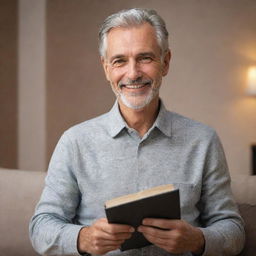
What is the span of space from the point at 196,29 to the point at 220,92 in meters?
0.65

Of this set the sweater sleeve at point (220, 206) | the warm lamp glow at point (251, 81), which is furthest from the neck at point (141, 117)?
the warm lamp glow at point (251, 81)

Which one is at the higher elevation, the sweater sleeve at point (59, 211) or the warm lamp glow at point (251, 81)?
the warm lamp glow at point (251, 81)

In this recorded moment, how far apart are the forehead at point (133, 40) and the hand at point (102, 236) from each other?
1.94 ft

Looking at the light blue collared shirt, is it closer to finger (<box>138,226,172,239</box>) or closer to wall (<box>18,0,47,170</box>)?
finger (<box>138,226,172,239</box>)

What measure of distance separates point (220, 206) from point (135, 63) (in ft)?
1.87

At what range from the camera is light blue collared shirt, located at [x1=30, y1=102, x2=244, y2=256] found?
1603mm

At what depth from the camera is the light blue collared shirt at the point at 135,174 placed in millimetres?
1603

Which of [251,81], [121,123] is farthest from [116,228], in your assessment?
[251,81]

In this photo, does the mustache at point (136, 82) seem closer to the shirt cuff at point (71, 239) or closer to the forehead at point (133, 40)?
the forehead at point (133, 40)

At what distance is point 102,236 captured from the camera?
136cm

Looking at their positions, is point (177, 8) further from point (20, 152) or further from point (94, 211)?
point (94, 211)

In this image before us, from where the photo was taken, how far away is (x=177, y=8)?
4.58 meters

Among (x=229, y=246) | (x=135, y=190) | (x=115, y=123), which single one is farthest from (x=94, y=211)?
(x=229, y=246)

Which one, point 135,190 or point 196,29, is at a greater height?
point 196,29
